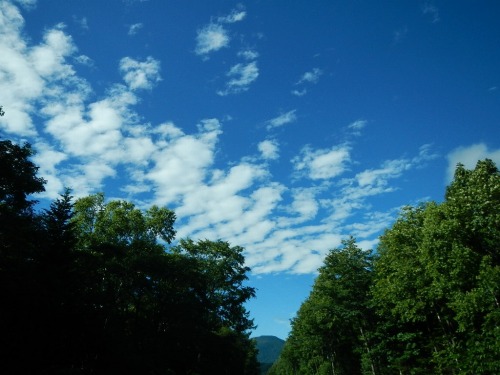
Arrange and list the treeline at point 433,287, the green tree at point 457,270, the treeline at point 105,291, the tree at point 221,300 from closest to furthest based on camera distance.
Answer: the treeline at point 105,291 < the green tree at point 457,270 < the treeline at point 433,287 < the tree at point 221,300

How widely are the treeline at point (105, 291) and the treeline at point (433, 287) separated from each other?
42.7ft

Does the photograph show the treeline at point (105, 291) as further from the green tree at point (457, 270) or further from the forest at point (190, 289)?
the green tree at point (457, 270)

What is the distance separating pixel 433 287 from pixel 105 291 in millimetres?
27505

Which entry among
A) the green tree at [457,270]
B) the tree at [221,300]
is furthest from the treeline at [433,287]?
the tree at [221,300]

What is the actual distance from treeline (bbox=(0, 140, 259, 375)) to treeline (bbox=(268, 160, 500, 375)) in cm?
1301

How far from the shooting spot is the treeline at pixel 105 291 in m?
18.8

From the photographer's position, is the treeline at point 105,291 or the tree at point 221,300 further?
the tree at point 221,300

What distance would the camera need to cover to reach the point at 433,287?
2612cm

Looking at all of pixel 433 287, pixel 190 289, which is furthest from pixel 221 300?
pixel 433 287

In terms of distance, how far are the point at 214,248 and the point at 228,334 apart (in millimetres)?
10785

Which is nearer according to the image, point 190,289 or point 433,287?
point 433,287

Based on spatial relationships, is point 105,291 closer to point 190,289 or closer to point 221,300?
point 190,289

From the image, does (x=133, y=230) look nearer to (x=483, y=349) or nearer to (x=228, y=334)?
(x=228, y=334)

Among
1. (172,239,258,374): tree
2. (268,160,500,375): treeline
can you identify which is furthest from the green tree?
(172,239,258,374): tree
